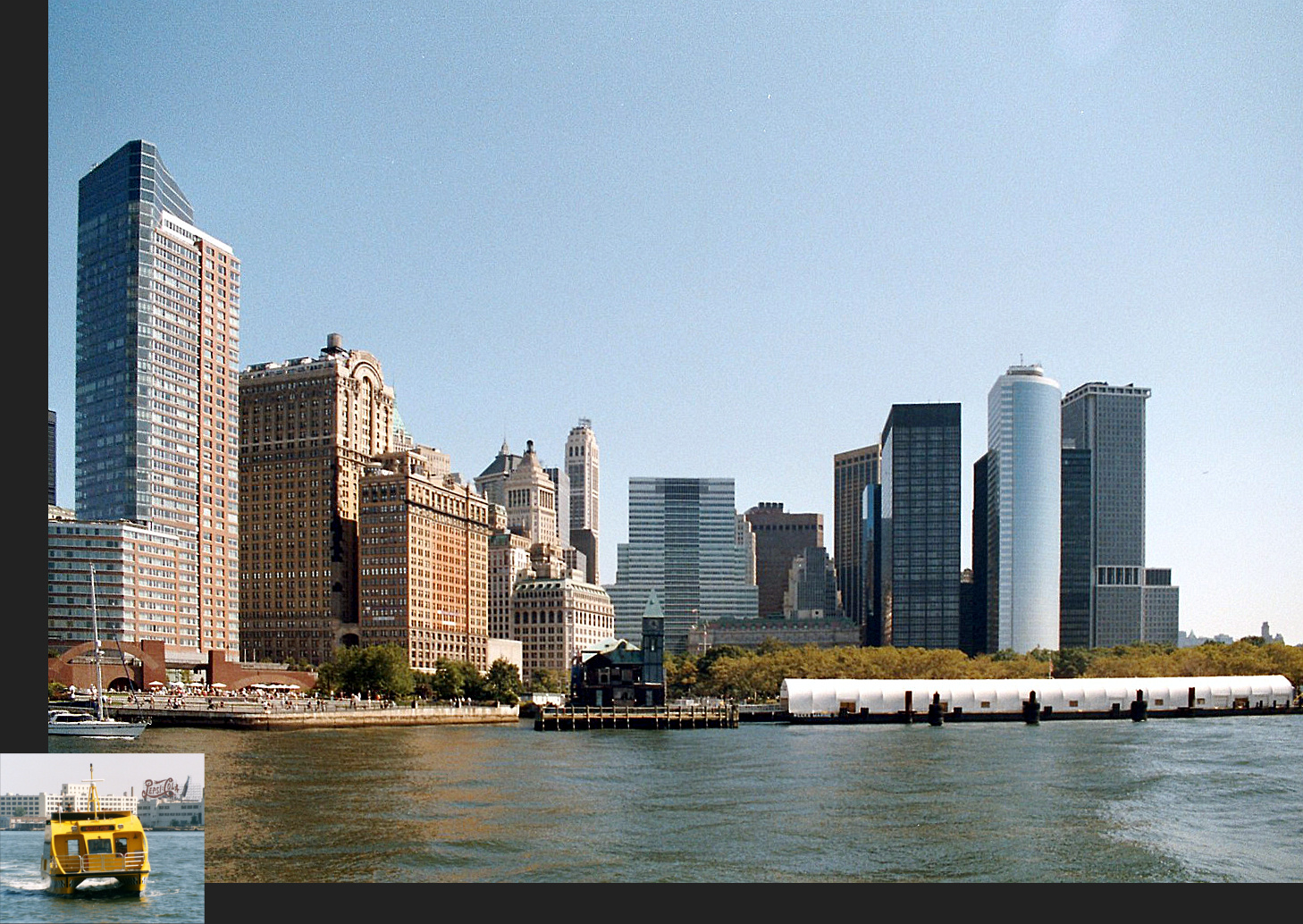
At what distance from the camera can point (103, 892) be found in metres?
20.3

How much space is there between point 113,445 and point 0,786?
334ft

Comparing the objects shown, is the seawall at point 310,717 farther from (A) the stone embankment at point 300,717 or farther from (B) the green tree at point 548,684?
(B) the green tree at point 548,684

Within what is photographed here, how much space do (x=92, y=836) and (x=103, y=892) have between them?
91 centimetres

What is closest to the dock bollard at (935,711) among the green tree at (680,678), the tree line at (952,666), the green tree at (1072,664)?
the tree line at (952,666)

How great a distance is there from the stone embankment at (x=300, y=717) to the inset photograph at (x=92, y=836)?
6743cm

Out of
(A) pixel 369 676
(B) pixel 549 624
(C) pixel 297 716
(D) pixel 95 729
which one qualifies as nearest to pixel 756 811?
(D) pixel 95 729

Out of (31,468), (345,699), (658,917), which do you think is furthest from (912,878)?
(345,699)

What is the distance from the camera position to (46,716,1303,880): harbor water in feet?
102

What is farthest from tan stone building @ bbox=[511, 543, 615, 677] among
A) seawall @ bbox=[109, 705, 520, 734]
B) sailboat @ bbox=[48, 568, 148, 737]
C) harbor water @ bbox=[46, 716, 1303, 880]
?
harbor water @ bbox=[46, 716, 1303, 880]

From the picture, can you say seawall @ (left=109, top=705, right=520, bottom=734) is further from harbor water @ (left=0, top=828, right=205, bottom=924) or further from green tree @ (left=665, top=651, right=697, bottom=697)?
harbor water @ (left=0, top=828, right=205, bottom=924)

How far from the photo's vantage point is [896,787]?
48344 mm

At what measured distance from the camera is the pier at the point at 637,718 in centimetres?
10175

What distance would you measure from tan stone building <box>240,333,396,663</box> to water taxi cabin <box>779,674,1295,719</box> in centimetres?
6379

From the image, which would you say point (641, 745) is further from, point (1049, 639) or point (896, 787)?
point (1049, 639)
